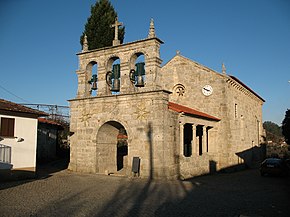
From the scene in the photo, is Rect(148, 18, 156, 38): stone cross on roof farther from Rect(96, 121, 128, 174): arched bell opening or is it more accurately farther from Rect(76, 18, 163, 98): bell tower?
Rect(96, 121, 128, 174): arched bell opening

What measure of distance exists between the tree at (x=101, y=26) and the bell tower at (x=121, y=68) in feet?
18.0

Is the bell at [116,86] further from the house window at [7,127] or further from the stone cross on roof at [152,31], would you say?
the house window at [7,127]

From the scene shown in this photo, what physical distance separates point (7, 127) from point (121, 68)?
7.03 metres

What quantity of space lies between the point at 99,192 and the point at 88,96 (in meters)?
8.43

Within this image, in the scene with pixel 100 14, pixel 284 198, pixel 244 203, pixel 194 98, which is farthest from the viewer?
pixel 100 14

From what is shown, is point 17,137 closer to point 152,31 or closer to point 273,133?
point 152,31

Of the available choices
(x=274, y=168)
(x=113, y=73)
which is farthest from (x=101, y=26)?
(x=274, y=168)

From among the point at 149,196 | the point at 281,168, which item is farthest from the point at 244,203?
the point at 281,168

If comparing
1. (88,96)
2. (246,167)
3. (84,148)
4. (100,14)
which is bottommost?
(246,167)

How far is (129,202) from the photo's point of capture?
29.2 ft

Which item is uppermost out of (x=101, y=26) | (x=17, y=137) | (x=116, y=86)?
Result: (x=101, y=26)

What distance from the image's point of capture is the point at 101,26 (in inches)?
921

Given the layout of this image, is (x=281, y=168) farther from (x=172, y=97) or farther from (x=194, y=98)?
(x=172, y=97)

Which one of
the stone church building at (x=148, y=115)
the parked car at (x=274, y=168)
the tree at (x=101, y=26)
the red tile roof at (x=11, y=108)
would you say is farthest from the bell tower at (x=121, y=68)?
the parked car at (x=274, y=168)
